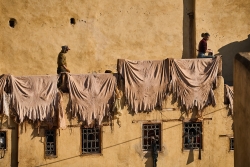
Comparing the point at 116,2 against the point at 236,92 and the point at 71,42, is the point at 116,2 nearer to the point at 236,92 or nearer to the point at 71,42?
the point at 71,42

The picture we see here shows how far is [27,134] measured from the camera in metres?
21.4

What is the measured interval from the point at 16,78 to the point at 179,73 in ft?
16.3

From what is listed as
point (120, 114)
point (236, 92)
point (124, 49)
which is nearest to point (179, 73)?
point (120, 114)

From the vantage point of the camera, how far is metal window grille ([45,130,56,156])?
2153 centimetres

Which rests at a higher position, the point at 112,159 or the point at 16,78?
the point at 16,78

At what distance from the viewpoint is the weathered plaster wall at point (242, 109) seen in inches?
500

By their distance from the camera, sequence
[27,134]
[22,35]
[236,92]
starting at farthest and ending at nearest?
[22,35], [27,134], [236,92]

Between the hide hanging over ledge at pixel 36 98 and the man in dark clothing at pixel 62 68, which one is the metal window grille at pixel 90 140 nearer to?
the hide hanging over ledge at pixel 36 98

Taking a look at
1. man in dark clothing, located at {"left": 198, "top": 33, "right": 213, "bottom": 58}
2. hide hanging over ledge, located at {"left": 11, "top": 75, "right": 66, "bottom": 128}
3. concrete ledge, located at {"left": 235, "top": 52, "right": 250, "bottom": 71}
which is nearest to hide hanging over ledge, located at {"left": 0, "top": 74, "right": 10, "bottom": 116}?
hide hanging over ledge, located at {"left": 11, "top": 75, "right": 66, "bottom": 128}

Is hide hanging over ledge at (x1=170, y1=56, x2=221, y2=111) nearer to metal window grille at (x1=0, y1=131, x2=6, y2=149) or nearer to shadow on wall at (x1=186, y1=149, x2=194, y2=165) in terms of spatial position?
shadow on wall at (x1=186, y1=149, x2=194, y2=165)

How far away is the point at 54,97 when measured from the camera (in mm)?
21531

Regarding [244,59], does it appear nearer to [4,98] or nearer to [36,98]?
[36,98]

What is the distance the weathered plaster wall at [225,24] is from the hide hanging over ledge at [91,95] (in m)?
4.83

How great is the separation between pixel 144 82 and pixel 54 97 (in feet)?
9.12
